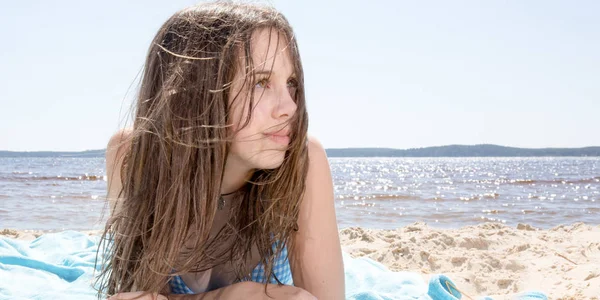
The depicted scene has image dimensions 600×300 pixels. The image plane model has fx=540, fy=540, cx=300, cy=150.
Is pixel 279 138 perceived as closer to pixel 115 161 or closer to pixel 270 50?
pixel 270 50

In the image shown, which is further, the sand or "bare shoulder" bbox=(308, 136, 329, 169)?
the sand

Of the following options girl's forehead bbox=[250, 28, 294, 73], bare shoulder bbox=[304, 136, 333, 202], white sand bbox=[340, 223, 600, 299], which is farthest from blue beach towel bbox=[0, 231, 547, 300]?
girl's forehead bbox=[250, 28, 294, 73]

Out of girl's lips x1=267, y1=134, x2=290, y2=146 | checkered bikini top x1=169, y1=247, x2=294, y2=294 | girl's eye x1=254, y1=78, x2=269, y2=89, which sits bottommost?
checkered bikini top x1=169, y1=247, x2=294, y2=294

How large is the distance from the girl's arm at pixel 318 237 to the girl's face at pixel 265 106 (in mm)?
277

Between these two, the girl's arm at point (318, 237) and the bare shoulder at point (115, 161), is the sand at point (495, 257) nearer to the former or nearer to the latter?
the girl's arm at point (318, 237)

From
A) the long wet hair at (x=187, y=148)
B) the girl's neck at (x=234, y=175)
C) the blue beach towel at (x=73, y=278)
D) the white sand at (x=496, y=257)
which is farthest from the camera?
the white sand at (x=496, y=257)

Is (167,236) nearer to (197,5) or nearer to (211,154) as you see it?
(211,154)

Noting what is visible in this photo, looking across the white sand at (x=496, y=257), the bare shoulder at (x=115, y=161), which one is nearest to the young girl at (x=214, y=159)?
the bare shoulder at (x=115, y=161)

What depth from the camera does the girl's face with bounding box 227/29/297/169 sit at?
1.73 meters

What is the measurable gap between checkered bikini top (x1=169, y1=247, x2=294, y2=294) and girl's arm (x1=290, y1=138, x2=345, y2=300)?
0.09 m

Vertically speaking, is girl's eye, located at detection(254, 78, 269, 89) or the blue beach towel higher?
girl's eye, located at detection(254, 78, 269, 89)

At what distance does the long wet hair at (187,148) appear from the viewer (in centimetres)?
171

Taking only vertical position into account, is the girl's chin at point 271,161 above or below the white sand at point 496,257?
above

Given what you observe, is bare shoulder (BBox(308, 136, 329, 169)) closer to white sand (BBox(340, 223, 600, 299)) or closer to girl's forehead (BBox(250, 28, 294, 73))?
girl's forehead (BBox(250, 28, 294, 73))
